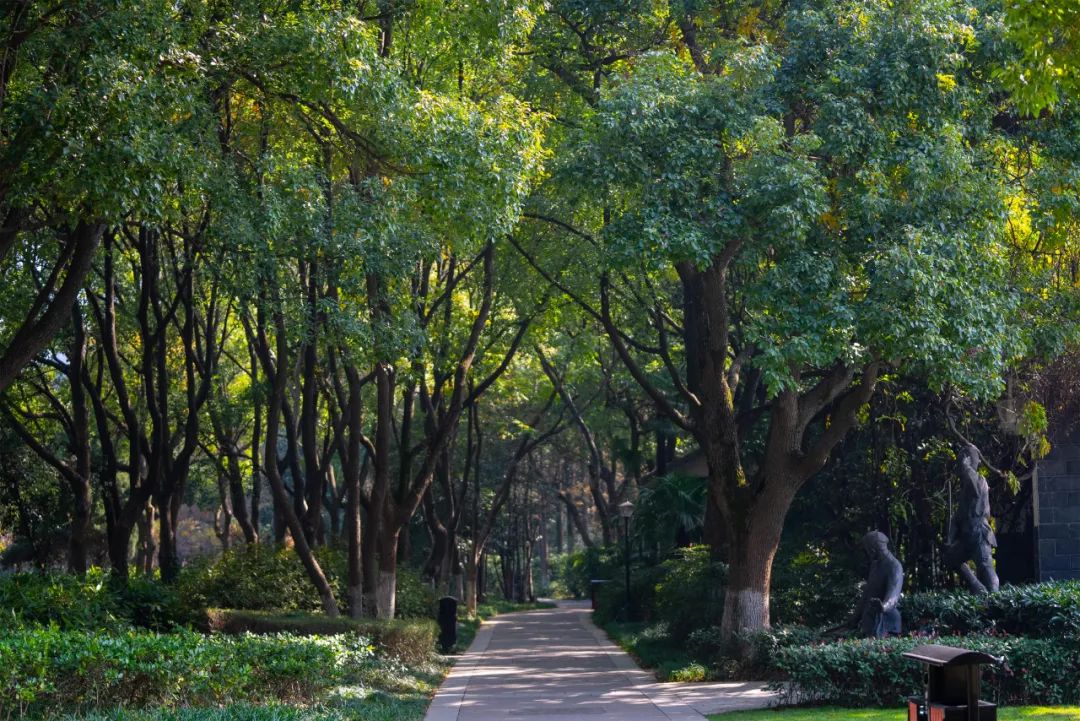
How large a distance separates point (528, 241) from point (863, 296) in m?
7.74

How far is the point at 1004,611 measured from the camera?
15180 millimetres

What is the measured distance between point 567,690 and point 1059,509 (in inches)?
354

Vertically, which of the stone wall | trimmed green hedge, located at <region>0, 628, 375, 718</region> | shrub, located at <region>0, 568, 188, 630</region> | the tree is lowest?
trimmed green hedge, located at <region>0, 628, 375, 718</region>

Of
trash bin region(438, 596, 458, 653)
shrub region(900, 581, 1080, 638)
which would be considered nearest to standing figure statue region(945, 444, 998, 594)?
shrub region(900, 581, 1080, 638)

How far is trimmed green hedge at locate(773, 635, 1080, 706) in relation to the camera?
43.2ft

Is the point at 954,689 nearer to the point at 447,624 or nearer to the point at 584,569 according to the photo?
the point at 447,624

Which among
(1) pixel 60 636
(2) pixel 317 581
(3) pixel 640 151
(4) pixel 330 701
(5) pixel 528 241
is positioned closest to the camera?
(1) pixel 60 636

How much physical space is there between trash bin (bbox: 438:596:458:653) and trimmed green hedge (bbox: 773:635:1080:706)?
32.6 feet

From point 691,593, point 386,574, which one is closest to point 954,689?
point 691,593

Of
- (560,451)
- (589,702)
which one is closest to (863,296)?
(589,702)

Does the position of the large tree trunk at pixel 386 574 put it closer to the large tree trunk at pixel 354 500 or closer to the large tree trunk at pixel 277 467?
the large tree trunk at pixel 354 500

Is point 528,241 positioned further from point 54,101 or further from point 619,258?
point 54,101

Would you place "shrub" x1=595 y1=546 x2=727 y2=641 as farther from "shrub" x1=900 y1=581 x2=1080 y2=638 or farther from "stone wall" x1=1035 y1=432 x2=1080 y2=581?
"stone wall" x1=1035 y1=432 x2=1080 y2=581

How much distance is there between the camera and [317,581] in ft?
59.1
